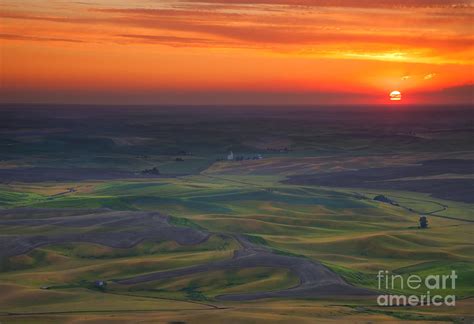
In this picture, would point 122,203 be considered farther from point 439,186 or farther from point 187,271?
point 439,186

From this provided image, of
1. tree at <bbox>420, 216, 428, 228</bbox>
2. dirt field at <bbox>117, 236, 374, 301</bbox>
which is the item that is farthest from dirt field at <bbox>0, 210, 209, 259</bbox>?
tree at <bbox>420, 216, 428, 228</bbox>

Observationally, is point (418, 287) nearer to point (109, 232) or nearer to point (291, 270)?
point (291, 270)

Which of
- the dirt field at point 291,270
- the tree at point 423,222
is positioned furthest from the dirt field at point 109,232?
the tree at point 423,222

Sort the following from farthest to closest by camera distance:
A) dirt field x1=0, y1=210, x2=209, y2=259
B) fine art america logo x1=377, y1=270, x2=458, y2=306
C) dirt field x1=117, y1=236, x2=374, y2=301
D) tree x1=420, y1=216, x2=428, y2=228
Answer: tree x1=420, y1=216, x2=428, y2=228 < dirt field x1=0, y1=210, x2=209, y2=259 < dirt field x1=117, y1=236, x2=374, y2=301 < fine art america logo x1=377, y1=270, x2=458, y2=306

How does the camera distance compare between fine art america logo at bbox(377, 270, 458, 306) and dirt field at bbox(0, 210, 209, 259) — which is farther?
dirt field at bbox(0, 210, 209, 259)

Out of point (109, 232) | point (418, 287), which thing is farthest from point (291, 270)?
point (109, 232)

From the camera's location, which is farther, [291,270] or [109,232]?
[109,232]

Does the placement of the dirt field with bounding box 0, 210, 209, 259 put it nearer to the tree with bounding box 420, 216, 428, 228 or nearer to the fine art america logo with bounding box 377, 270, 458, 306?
the fine art america logo with bounding box 377, 270, 458, 306

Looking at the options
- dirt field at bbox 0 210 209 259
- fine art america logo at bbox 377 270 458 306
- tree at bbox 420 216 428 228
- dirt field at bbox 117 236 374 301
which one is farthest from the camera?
tree at bbox 420 216 428 228
